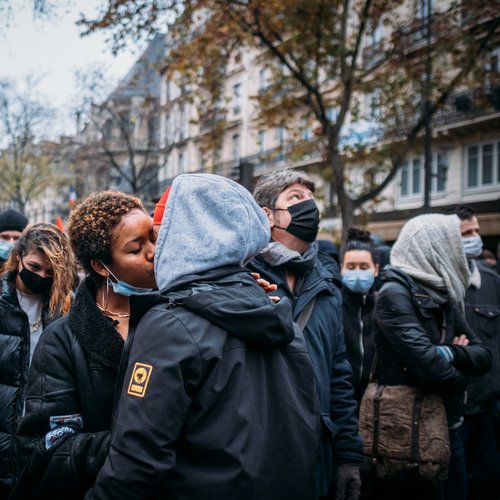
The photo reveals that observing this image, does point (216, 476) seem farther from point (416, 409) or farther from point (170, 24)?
point (170, 24)

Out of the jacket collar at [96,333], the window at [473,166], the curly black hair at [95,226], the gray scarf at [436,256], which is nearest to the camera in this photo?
the jacket collar at [96,333]

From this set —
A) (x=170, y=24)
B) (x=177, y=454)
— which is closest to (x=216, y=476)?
(x=177, y=454)

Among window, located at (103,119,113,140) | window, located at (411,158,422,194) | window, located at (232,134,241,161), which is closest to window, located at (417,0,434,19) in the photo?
window, located at (411,158,422,194)

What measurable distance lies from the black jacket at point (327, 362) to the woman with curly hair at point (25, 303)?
4.13ft

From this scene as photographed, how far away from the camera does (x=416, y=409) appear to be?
349cm

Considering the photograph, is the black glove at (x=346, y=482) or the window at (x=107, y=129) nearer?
the black glove at (x=346, y=482)

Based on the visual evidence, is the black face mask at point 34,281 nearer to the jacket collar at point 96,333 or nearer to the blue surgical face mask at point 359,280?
the jacket collar at point 96,333

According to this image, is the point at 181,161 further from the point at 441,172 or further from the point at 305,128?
the point at 305,128

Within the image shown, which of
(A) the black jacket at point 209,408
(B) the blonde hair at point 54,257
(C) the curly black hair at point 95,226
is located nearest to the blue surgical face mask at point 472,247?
(B) the blonde hair at point 54,257

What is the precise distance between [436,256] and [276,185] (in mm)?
1128

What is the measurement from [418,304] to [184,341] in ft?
7.16

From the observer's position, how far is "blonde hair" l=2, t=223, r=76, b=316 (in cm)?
355

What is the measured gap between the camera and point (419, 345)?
3.43m

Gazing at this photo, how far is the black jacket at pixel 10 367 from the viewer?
10.4 feet
